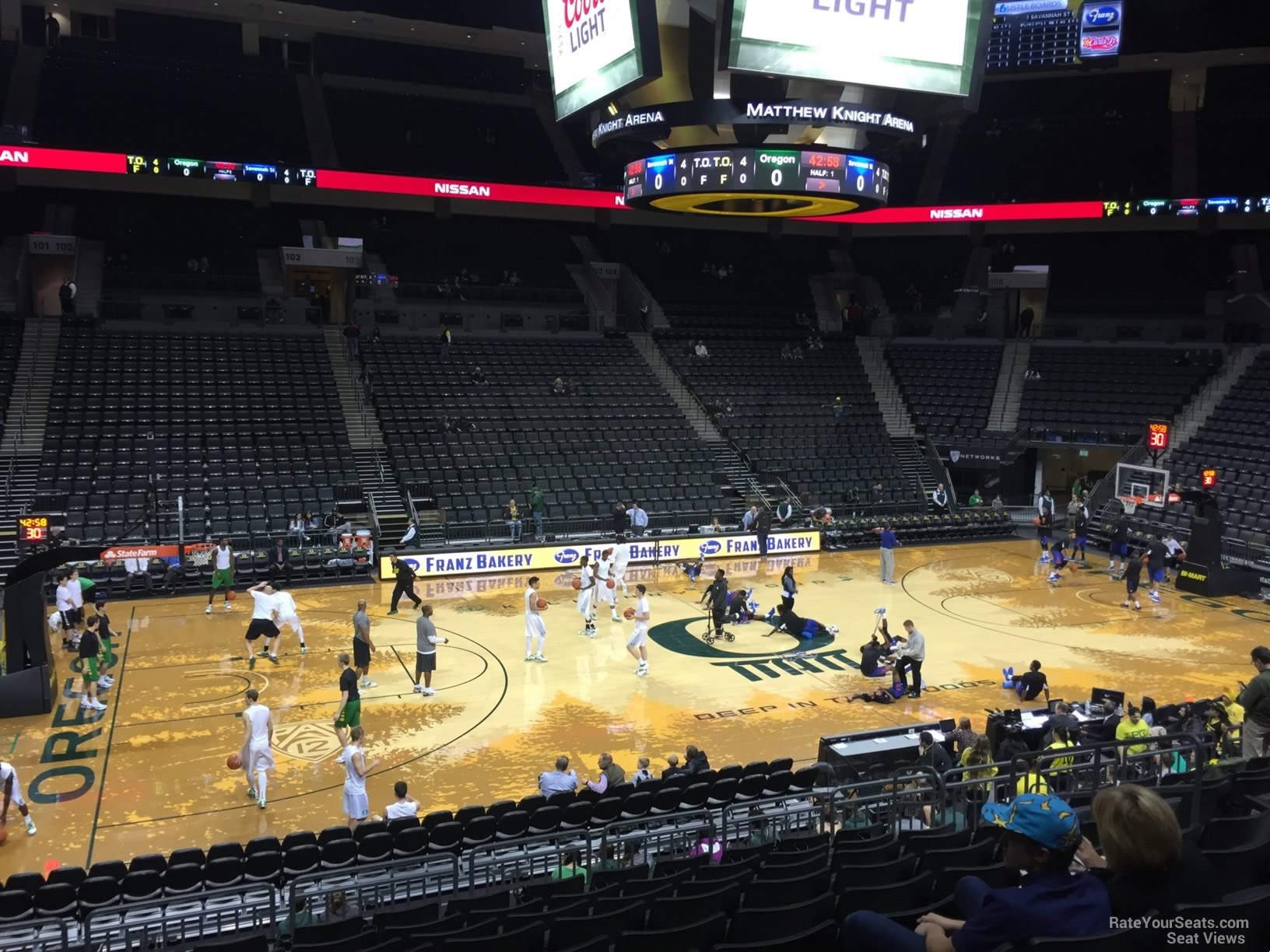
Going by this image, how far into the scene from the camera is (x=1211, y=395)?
114 ft

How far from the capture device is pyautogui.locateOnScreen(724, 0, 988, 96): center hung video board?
1304 centimetres

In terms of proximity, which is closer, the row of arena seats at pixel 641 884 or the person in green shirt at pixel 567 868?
the row of arena seats at pixel 641 884

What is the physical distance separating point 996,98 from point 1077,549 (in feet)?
83.3

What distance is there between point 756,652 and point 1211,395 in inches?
946

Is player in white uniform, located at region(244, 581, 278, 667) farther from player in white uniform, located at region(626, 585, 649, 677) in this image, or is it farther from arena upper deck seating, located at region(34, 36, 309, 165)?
arena upper deck seating, located at region(34, 36, 309, 165)

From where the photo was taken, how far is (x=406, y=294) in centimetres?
3759

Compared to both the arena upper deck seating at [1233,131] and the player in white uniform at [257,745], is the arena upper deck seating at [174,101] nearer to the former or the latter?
the player in white uniform at [257,745]

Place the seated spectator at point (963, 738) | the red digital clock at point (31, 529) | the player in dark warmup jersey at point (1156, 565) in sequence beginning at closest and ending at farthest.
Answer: the seated spectator at point (963, 738) → the red digital clock at point (31, 529) → the player in dark warmup jersey at point (1156, 565)

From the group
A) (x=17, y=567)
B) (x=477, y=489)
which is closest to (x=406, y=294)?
(x=477, y=489)

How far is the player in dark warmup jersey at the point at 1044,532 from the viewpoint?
90.6ft

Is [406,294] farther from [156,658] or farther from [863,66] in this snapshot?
[863,66]

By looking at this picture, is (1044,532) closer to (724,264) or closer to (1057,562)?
(1057,562)

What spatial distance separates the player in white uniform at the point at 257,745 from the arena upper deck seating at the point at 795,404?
22598 millimetres

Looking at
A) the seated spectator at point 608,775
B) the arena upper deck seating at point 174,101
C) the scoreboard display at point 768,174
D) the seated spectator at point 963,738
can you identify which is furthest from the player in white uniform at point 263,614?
the arena upper deck seating at point 174,101
